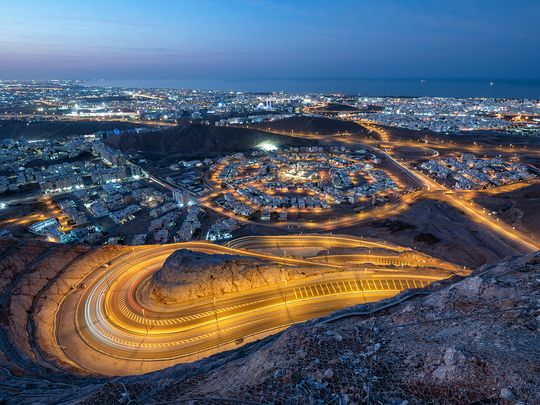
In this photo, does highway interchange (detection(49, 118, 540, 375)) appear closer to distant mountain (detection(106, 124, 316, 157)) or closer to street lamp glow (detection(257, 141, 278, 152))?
street lamp glow (detection(257, 141, 278, 152))

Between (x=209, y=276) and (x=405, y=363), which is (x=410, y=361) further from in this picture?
(x=209, y=276)

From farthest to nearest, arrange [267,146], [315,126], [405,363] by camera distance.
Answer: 1. [315,126]
2. [267,146]
3. [405,363]

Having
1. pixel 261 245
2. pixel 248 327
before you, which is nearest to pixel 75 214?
pixel 261 245

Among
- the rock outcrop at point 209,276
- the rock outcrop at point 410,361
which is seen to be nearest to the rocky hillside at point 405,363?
the rock outcrop at point 410,361

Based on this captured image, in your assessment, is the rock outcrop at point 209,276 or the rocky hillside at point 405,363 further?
the rock outcrop at point 209,276

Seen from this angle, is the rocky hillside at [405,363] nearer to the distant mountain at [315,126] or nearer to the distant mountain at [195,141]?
the distant mountain at [195,141]

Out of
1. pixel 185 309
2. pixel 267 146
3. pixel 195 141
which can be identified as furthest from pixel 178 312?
pixel 195 141

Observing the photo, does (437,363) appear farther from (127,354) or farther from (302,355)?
(127,354)
